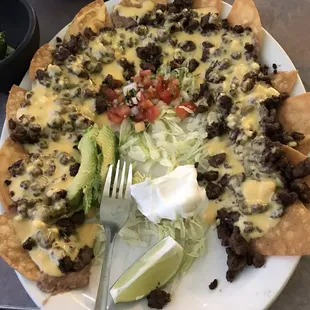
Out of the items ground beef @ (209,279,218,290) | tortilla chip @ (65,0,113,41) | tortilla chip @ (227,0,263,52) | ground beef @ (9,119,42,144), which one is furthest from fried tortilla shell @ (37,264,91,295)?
tortilla chip @ (227,0,263,52)

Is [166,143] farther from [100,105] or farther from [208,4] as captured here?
[208,4]

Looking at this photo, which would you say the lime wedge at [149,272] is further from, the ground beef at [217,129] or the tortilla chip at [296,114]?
the tortilla chip at [296,114]

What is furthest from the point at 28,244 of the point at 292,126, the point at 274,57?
the point at 274,57

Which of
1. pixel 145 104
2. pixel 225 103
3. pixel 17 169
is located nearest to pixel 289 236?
pixel 225 103

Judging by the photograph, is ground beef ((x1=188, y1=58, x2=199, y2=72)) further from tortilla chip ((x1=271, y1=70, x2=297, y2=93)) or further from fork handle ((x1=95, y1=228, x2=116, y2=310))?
fork handle ((x1=95, y1=228, x2=116, y2=310))

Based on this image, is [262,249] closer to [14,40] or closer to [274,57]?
[274,57]

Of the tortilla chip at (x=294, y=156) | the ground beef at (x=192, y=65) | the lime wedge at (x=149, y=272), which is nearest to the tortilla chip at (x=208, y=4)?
the ground beef at (x=192, y=65)
